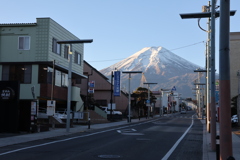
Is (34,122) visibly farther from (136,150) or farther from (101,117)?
(101,117)

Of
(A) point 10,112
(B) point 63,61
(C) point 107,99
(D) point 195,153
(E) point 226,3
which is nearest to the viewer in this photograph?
(E) point 226,3

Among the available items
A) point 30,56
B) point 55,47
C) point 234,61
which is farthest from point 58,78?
point 234,61

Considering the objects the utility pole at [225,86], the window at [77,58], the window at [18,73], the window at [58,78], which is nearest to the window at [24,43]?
the window at [18,73]

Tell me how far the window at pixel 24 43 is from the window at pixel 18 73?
1.94 meters

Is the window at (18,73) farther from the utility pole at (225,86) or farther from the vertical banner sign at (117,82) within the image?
the utility pole at (225,86)

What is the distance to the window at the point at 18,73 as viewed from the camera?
35.9 meters

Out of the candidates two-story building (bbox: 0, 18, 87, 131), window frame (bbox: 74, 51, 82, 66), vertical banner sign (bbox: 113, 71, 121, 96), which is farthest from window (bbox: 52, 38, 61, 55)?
vertical banner sign (bbox: 113, 71, 121, 96)

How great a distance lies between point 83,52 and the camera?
46.2 meters

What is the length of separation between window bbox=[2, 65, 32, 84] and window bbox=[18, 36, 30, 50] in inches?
76.5

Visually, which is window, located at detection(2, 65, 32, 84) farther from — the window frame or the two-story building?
the window frame

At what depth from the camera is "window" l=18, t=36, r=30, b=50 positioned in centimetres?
3588

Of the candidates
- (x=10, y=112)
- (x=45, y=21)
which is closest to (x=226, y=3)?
(x=10, y=112)

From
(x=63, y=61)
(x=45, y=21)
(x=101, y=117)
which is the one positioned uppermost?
(x=45, y=21)

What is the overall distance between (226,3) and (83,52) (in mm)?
39436
